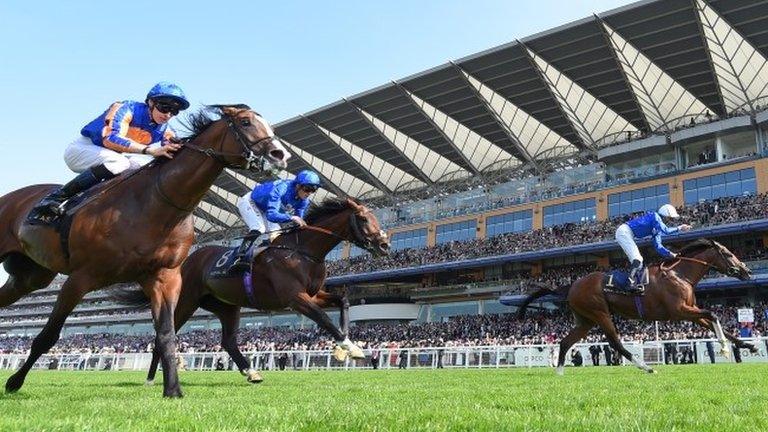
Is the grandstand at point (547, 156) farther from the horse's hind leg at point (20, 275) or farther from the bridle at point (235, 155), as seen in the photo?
the bridle at point (235, 155)

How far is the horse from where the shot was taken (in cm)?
820

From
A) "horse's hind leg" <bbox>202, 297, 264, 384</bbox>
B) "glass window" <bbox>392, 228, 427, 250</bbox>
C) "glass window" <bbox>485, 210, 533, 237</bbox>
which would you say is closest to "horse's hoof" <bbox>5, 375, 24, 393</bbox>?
"horse's hind leg" <bbox>202, 297, 264, 384</bbox>

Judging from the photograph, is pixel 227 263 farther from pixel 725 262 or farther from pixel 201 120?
pixel 725 262

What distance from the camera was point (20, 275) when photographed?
621 cm

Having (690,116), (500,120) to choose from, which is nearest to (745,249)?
(690,116)

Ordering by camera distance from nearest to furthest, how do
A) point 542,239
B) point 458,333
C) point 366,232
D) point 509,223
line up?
point 366,232
point 458,333
point 542,239
point 509,223

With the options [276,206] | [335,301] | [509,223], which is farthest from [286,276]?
[509,223]

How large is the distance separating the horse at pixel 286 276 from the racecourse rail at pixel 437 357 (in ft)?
31.5

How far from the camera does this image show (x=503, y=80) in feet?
133

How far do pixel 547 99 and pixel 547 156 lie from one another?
733 cm

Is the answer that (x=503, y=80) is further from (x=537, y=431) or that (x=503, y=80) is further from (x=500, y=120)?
(x=537, y=431)

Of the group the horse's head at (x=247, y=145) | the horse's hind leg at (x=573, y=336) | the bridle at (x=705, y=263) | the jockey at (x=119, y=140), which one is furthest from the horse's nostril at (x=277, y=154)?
the bridle at (x=705, y=263)

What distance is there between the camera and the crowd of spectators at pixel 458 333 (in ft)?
90.6

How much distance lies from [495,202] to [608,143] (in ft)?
33.9
